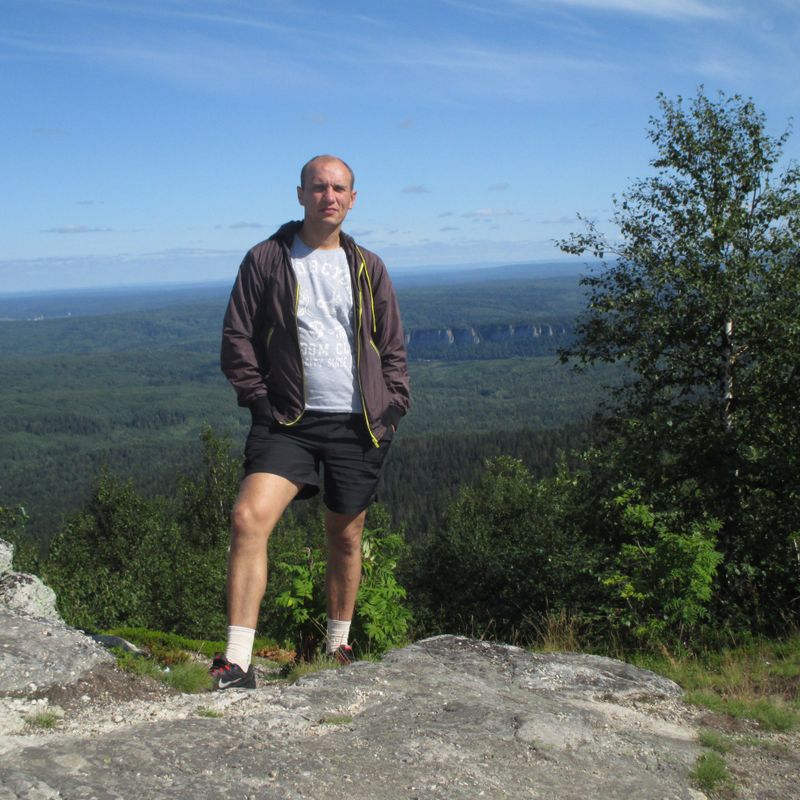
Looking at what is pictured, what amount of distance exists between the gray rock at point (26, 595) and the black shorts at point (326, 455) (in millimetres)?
3383

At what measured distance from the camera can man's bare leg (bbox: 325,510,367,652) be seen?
16.2 ft

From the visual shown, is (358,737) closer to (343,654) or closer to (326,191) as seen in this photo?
(343,654)

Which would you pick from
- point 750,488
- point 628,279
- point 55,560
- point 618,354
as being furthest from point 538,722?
point 55,560

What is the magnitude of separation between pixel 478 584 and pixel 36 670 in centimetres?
2348

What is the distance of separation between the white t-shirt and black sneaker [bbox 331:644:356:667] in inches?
63.4

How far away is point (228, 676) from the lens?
14.2 feet

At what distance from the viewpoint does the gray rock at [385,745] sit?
3.17 meters

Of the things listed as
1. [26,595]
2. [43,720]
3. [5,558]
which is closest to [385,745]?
[43,720]

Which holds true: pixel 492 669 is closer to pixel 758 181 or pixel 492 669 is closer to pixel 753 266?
pixel 753 266

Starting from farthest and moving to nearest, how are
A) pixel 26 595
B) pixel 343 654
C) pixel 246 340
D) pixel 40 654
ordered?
pixel 26 595
pixel 343 654
pixel 246 340
pixel 40 654

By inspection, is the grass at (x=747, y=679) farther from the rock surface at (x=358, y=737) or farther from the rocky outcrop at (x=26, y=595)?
the rocky outcrop at (x=26, y=595)

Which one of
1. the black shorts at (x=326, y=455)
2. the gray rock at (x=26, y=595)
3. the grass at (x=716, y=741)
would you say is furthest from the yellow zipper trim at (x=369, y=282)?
the gray rock at (x=26, y=595)

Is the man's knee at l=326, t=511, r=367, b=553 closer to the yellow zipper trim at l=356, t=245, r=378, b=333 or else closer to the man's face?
the yellow zipper trim at l=356, t=245, r=378, b=333

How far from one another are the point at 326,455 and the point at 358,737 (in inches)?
60.7
